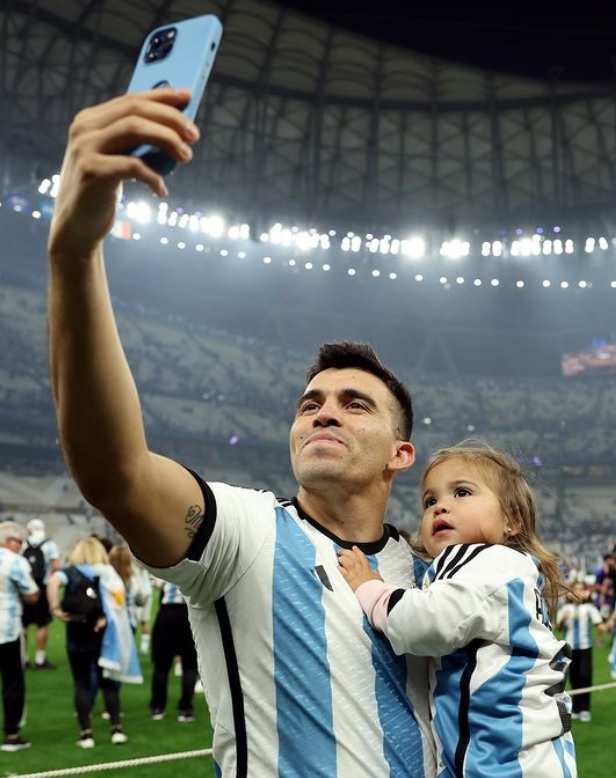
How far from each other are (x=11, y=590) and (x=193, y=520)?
7.26 m

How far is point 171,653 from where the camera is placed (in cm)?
905

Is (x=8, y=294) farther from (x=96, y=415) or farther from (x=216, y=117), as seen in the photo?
(x=96, y=415)

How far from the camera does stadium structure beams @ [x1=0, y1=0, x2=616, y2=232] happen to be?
26.3 meters

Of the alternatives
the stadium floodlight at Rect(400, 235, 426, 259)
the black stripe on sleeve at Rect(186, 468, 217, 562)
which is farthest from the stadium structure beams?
the black stripe on sleeve at Rect(186, 468, 217, 562)

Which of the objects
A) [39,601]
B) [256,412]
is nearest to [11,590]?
[39,601]

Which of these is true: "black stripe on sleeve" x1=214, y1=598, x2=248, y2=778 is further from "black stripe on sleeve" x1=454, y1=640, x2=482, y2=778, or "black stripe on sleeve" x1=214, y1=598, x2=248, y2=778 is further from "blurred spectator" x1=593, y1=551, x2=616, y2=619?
"blurred spectator" x1=593, y1=551, x2=616, y2=619

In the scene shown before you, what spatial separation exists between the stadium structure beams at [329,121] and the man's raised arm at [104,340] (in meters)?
24.3

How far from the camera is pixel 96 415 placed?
1405 mm

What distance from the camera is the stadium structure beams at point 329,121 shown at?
26297 millimetres

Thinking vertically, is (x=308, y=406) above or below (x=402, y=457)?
above

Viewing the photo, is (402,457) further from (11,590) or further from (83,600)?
(11,590)

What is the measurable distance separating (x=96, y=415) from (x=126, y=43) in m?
29.1

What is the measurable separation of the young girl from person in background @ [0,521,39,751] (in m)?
6.80

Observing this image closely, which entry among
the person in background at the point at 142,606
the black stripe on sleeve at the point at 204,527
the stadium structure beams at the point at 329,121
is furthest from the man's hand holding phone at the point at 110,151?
the stadium structure beams at the point at 329,121
